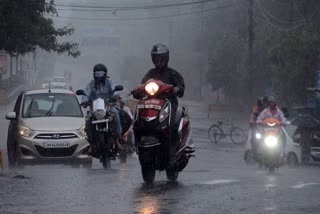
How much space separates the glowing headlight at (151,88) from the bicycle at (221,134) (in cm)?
2860

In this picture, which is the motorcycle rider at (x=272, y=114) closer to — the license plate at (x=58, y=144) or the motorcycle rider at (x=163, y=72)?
the license plate at (x=58, y=144)

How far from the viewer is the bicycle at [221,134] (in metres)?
39.9

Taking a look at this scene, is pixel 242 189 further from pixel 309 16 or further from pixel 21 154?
pixel 309 16

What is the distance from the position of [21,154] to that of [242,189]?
297 inches

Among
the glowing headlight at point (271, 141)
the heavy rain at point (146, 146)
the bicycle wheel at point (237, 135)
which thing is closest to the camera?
the heavy rain at point (146, 146)

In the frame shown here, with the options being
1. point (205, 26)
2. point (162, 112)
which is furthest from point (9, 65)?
point (162, 112)

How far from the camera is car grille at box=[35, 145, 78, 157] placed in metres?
17.0

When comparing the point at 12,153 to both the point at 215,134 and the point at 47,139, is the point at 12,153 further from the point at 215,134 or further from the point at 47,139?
the point at 215,134

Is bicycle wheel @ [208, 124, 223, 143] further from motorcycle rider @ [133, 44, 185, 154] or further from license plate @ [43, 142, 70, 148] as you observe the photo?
motorcycle rider @ [133, 44, 185, 154]

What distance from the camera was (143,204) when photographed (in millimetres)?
9258

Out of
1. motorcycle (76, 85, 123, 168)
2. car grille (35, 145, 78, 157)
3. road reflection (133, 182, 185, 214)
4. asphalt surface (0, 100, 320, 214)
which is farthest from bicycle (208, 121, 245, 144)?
road reflection (133, 182, 185, 214)

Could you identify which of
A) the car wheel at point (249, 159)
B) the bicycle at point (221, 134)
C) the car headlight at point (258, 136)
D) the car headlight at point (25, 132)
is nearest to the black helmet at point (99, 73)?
the car headlight at point (25, 132)

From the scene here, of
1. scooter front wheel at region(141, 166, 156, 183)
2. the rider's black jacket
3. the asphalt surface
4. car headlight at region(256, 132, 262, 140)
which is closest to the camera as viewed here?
the asphalt surface

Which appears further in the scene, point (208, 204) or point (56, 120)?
point (56, 120)
